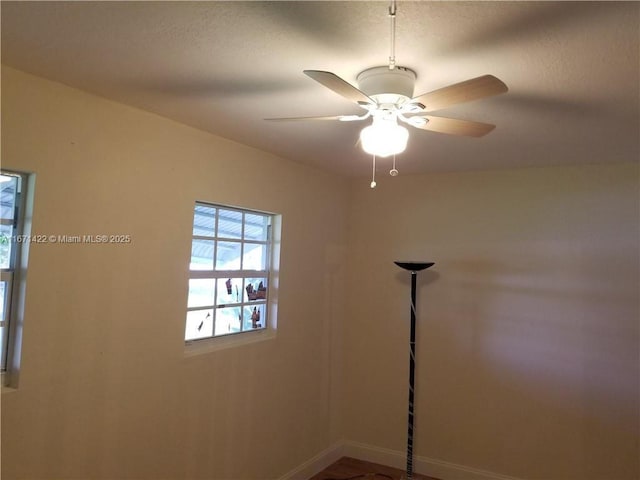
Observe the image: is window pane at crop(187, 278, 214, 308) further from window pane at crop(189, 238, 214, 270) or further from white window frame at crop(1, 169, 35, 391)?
white window frame at crop(1, 169, 35, 391)

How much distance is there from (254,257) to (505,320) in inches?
78.1

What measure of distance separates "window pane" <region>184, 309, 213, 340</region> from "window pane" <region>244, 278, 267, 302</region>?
35 cm

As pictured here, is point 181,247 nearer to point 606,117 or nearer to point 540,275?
point 606,117

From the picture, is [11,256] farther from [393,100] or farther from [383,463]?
[383,463]

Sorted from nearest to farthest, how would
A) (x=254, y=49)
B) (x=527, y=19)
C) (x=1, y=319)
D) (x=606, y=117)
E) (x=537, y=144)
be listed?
1. (x=527, y=19)
2. (x=254, y=49)
3. (x=1, y=319)
4. (x=606, y=117)
5. (x=537, y=144)

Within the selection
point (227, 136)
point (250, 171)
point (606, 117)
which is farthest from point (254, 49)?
point (606, 117)

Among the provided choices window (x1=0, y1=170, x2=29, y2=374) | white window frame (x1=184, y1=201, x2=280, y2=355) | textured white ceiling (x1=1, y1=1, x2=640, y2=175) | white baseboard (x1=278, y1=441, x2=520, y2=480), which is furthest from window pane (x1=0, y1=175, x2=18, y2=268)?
white baseboard (x1=278, y1=441, x2=520, y2=480)

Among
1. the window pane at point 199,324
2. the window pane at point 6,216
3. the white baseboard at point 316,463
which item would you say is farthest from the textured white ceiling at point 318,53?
the white baseboard at point 316,463

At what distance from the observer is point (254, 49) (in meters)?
1.57

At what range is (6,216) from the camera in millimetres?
1898

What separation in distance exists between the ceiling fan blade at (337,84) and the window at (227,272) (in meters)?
1.55

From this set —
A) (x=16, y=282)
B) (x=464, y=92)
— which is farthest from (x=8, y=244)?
(x=464, y=92)

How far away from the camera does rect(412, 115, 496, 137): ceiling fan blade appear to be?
5.65ft

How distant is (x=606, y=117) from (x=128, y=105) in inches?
93.4
